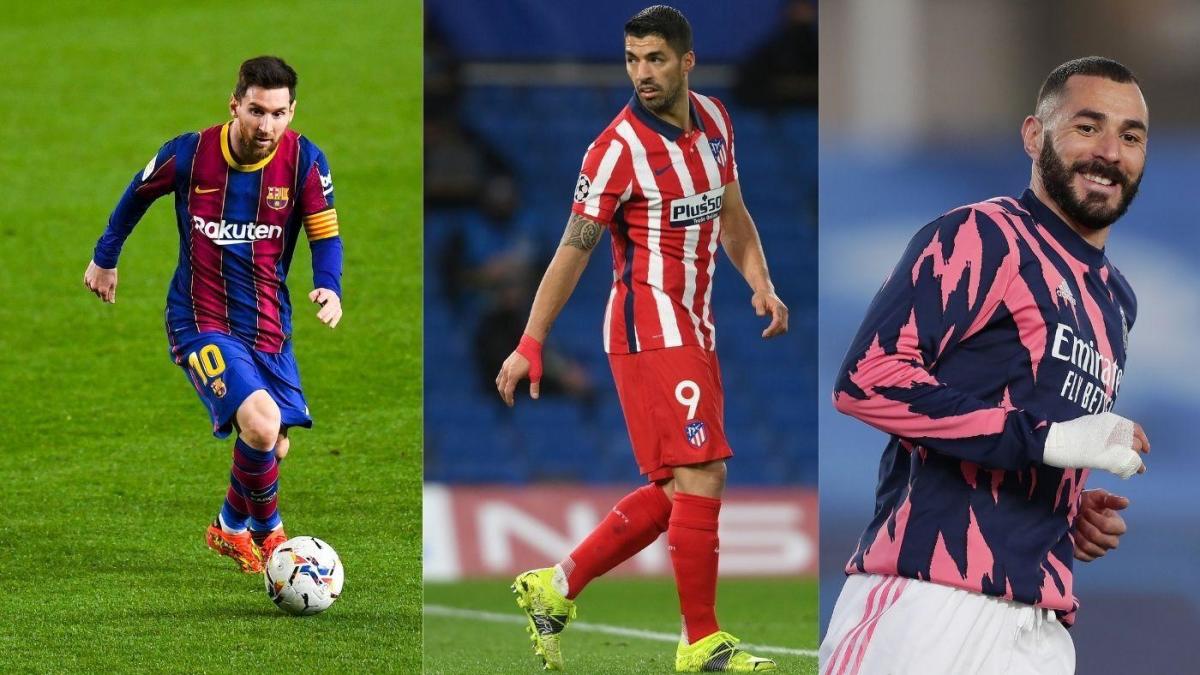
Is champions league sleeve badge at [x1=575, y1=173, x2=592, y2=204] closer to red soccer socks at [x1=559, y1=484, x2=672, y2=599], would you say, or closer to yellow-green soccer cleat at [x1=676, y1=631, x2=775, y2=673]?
red soccer socks at [x1=559, y1=484, x2=672, y2=599]

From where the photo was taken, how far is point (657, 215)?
3.99 meters

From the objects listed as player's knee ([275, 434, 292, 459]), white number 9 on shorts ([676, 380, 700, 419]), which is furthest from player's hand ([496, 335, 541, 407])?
player's knee ([275, 434, 292, 459])

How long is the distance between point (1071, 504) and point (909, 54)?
8.81 ft

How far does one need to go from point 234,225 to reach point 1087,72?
99.5 inches

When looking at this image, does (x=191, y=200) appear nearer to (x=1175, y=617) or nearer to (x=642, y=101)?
(x=642, y=101)

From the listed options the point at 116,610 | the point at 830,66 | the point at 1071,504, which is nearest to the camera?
the point at 1071,504

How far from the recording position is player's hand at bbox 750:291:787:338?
4176mm

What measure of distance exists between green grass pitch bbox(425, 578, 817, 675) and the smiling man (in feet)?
5.56

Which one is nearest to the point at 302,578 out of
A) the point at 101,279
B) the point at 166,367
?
the point at 101,279

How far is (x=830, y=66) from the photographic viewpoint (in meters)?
4.70

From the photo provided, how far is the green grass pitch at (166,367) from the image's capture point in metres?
4.32

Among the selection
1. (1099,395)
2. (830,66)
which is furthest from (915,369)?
(830,66)

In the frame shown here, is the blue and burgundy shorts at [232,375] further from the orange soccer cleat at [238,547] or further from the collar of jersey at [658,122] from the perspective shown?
the collar of jersey at [658,122]

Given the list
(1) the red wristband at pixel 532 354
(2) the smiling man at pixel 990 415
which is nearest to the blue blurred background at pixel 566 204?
(1) the red wristband at pixel 532 354
